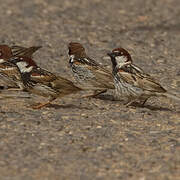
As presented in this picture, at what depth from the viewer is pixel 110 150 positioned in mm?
7223

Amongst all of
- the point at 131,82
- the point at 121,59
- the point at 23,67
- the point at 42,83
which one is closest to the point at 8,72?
the point at 23,67

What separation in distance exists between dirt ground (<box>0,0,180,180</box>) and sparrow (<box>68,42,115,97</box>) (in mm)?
270

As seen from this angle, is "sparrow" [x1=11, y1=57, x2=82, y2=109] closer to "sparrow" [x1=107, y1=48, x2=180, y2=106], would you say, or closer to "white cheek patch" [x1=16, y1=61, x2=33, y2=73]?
"white cheek patch" [x1=16, y1=61, x2=33, y2=73]

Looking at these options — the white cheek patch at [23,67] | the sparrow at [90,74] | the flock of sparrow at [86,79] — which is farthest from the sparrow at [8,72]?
the sparrow at [90,74]

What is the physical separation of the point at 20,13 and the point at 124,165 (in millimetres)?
10216

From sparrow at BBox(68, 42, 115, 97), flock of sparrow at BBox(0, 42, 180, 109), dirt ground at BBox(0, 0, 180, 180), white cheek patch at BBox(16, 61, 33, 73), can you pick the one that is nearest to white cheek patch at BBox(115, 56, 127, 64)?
flock of sparrow at BBox(0, 42, 180, 109)

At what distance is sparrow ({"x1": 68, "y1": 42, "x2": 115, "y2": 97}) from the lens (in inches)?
381

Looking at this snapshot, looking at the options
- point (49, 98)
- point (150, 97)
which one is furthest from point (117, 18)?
point (49, 98)

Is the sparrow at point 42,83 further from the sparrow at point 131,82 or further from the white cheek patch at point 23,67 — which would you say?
the sparrow at point 131,82

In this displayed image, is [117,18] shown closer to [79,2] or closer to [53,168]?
[79,2]

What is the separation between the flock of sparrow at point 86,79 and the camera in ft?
29.5

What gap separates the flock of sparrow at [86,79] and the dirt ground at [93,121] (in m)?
0.25

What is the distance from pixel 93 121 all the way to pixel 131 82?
42.2 inches

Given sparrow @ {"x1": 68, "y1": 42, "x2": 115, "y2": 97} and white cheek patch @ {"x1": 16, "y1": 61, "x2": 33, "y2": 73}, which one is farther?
sparrow @ {"x1": 68, "y1": 42, "x2": 115, "y2": 97}
